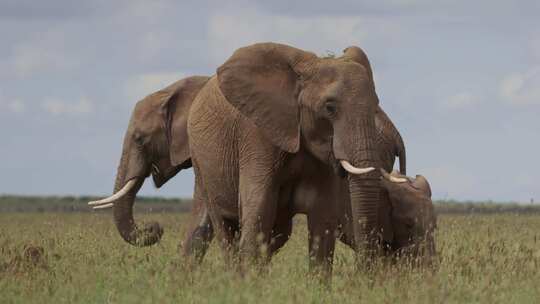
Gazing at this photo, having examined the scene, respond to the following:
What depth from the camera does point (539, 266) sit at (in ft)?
43.3

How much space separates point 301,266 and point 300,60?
245cm

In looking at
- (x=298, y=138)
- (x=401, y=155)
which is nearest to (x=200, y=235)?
(x=401, y=155)

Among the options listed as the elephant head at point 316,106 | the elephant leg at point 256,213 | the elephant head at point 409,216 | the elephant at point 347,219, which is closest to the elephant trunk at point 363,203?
the elephant head at point 316,106

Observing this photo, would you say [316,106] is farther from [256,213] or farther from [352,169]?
[256,213]

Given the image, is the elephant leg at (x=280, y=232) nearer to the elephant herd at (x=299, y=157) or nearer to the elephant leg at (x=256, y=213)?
the elephant herd at (x=299, y=157)

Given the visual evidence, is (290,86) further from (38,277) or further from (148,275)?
(38,277)

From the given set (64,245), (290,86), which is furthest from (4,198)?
(290,86)

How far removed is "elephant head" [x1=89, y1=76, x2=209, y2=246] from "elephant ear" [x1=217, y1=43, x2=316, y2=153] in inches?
138

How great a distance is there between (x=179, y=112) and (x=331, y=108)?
189 inches

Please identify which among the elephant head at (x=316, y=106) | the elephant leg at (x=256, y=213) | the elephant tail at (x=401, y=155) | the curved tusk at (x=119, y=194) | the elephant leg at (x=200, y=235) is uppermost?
the elephant head at (x=316, y=106)

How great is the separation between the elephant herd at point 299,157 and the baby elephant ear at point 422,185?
0.11 meters

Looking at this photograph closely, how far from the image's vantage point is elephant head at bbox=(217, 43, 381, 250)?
1091 centimetres

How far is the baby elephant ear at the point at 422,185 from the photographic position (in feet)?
46.0

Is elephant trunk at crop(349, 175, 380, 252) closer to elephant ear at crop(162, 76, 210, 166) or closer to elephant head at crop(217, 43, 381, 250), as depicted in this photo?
elephant head at crop(217, 43, 381, 250)
